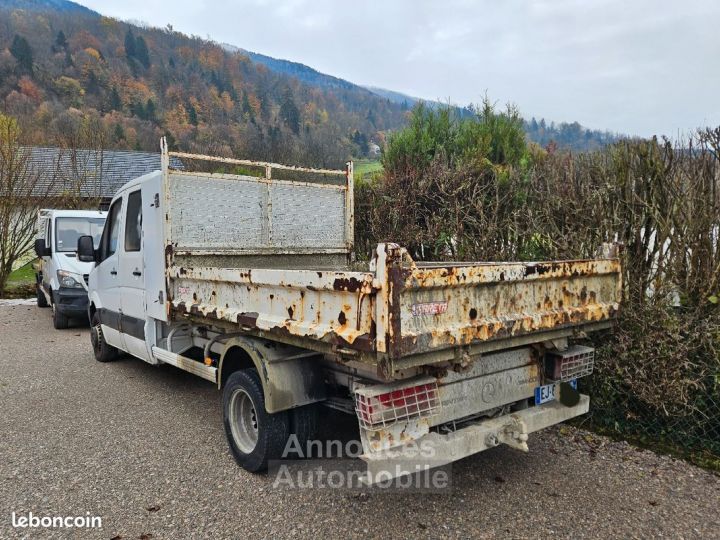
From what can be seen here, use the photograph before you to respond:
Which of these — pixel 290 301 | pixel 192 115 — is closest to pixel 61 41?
pixel 192 115

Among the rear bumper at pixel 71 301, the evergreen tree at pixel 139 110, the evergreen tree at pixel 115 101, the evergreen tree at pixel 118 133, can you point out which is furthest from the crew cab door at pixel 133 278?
the evergreen tree at pixel 115 101

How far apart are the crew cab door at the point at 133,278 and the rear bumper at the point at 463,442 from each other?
11.3 ft

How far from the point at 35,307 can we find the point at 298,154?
14.7 metres

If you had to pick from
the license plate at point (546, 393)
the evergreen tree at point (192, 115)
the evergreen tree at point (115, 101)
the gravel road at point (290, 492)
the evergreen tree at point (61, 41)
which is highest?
the evergreen tree at point (61, 41)

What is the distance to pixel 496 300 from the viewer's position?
3.17m

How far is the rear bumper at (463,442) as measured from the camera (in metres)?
2.87

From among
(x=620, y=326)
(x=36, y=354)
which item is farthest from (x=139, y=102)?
(x=620, y=326)

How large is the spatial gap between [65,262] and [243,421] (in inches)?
299

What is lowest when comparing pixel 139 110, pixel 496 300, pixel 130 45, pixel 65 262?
pixel 496 300

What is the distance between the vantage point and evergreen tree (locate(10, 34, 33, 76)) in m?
63.1

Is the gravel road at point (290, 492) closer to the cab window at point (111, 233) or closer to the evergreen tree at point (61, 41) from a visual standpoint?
the cab window at point (111, 233)

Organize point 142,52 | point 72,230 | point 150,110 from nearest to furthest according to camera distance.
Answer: point 72,230, point 150,110, point 142,52

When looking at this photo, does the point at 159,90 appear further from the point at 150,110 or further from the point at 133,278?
the point at 133,278

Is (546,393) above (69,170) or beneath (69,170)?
beneath
